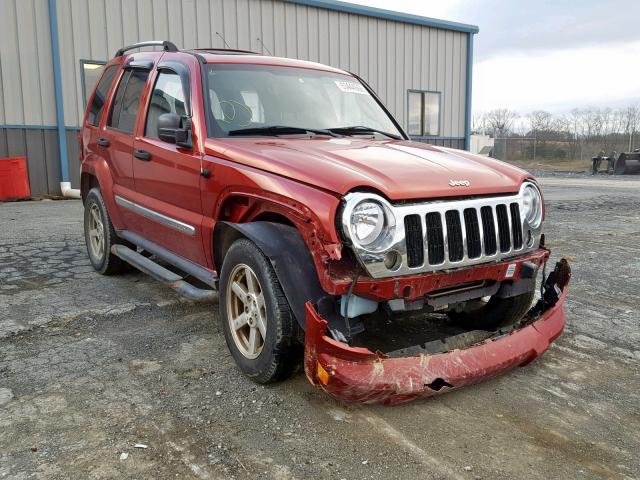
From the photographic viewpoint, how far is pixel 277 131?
3.83 metres

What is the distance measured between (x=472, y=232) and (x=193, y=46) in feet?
39.0

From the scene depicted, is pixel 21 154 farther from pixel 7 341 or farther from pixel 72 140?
pixel 7 341

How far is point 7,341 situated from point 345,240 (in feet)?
8.47

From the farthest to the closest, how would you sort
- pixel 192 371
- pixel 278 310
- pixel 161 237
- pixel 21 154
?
1. pixel 21 154
2. pixel 161 237
3. pixel 192 371
4. pixel 278 310

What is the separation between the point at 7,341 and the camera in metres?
3.87

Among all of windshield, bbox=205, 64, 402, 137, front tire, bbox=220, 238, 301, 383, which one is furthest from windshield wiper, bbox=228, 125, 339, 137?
front tire, bbox=220, 238, 301, 383

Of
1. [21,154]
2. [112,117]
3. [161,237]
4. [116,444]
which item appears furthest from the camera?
[21,154]

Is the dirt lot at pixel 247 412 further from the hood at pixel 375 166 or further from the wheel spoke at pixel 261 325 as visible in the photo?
the hood at pixel 375 166

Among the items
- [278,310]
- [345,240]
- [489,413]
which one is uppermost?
[345,240]

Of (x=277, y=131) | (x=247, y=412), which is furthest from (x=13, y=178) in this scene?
(x=247, y=412)

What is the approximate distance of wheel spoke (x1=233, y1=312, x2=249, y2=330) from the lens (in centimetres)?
329

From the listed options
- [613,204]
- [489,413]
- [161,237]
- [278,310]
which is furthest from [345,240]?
[613,204]

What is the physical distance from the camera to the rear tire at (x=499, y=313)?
3.67 meters

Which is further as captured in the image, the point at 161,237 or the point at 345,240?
the point at 161,237
